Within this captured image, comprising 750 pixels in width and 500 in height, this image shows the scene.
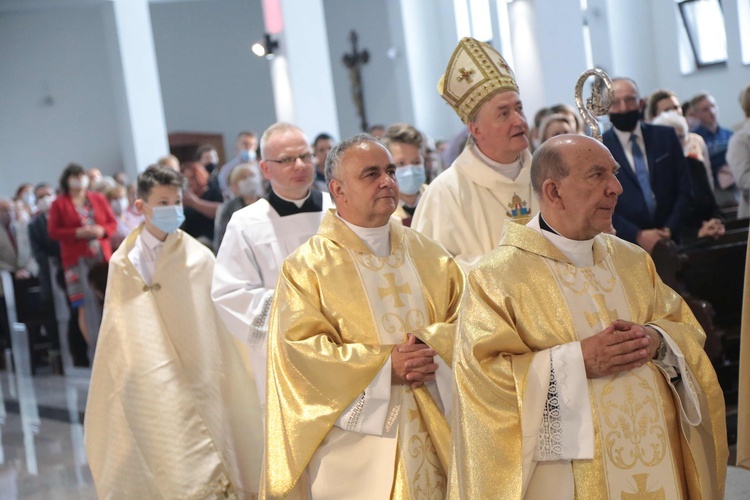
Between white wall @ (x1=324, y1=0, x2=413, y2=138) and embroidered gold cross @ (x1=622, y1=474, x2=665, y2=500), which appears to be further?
white wall @ (x1=324, y1=0, x2=413, y2=138)

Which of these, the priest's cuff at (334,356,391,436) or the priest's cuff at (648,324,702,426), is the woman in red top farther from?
the priest's cuff at (648,324,702,426)

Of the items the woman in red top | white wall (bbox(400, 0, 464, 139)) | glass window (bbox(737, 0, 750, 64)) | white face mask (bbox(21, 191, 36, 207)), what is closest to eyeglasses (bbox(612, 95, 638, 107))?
the woman in red top

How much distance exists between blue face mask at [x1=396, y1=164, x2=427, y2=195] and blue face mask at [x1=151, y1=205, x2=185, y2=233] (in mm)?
1264

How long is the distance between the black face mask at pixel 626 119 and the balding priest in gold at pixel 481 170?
1.28 meters

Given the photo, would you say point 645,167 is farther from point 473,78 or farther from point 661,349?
point 661,349

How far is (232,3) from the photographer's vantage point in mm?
22406

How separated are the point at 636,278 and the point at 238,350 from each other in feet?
10.0

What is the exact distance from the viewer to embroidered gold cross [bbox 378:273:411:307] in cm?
379

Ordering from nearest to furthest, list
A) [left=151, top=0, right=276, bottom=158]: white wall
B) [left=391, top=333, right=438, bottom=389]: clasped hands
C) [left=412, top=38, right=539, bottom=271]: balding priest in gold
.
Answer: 1. [left=391, top=333, right=438, bottom=389]: clasped hands
2. [left=412, top=38, right=539, bottom=271]: balding priest in gold
3. [left=151, top=0, right=276, bottom=158]: white wall

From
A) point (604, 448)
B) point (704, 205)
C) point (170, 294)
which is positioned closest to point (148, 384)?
point (170, 294)

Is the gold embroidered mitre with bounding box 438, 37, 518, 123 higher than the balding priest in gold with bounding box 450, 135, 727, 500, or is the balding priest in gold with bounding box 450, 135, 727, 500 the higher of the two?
the gold embroidered mitre with bounding box 438, 37, 518, 123

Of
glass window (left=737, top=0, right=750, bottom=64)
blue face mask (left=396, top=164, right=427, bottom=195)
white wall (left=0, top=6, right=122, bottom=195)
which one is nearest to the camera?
blue face mask (left=396, top=164, right=427, bottom=195)

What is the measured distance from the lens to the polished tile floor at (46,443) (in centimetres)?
682

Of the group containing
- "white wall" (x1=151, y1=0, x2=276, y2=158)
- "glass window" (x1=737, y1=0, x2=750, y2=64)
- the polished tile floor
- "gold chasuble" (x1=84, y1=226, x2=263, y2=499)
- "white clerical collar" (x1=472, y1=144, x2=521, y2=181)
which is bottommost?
the polished tile floor
